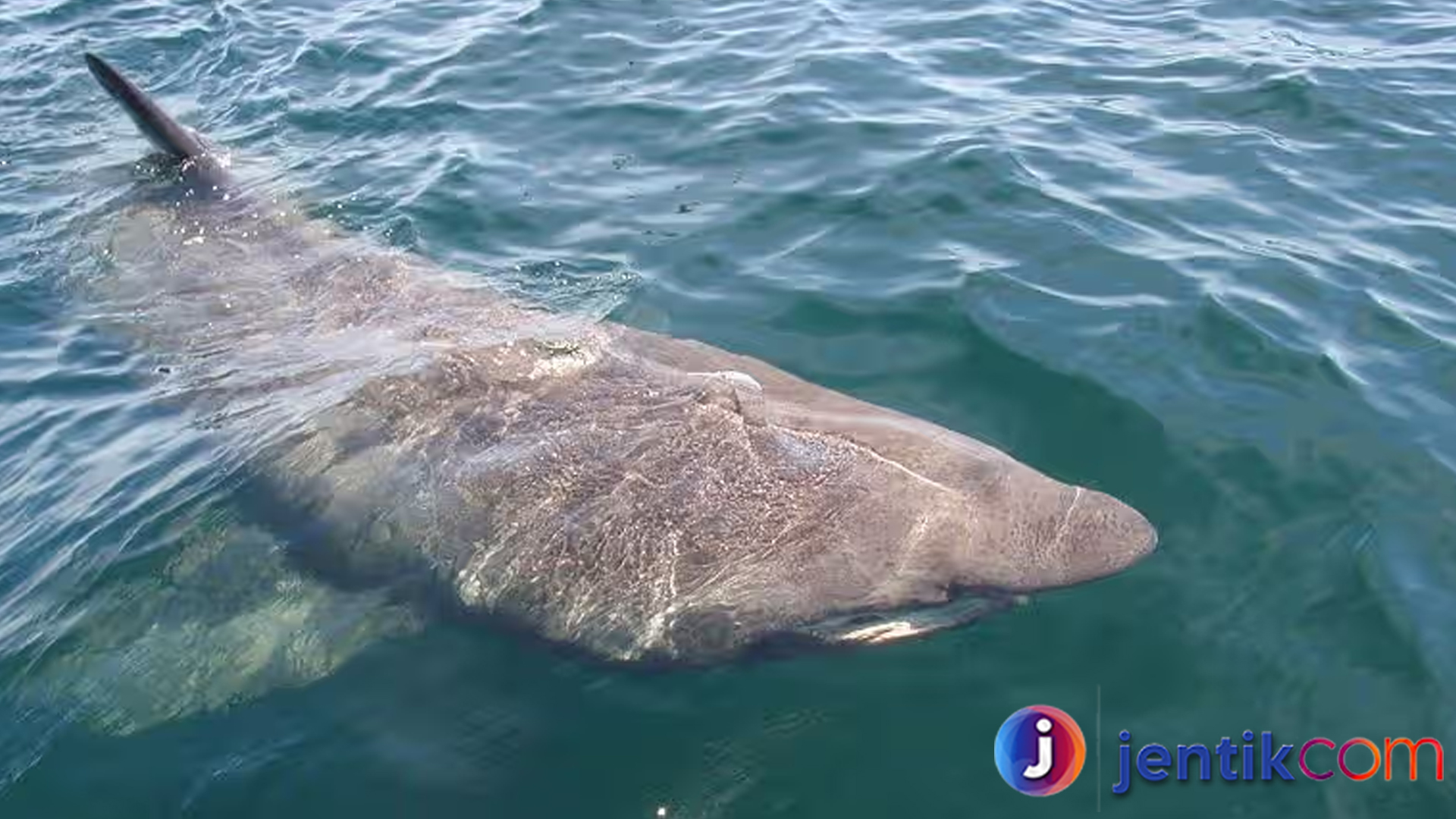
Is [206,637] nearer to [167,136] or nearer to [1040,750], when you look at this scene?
[1040,750]

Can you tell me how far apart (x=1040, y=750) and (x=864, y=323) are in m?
3.44

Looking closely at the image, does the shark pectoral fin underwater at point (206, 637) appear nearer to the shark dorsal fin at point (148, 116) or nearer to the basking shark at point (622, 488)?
the basking shark at point (622, 488)

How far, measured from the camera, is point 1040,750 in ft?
16.3

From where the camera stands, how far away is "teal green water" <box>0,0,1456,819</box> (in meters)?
5.09

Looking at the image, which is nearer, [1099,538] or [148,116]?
[1099,538]

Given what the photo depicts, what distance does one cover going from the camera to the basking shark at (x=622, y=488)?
5051mm

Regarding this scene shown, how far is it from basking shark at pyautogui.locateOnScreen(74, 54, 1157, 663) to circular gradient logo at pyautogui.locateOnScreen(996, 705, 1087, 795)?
476 millimetres

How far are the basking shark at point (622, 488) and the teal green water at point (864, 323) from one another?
32 centimetres

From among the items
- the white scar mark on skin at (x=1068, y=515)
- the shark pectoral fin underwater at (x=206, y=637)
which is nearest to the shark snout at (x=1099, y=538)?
the white scar mark on skin at (x=1068, y=515)

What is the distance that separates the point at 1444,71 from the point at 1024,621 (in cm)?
850

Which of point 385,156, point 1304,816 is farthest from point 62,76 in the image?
point 1304,816

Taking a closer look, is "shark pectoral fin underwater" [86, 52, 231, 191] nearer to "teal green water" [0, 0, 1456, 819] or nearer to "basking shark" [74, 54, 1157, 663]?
"teal green water" [0, 0, 1456, 819]

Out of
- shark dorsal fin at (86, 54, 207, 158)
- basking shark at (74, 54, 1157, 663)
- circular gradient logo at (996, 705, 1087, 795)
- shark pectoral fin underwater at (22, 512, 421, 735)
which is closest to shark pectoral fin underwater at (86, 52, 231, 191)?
shark dorsal fin at (86, 54, 207, 158)

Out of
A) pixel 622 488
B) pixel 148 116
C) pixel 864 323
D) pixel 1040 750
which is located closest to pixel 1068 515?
pixel 1040 750
